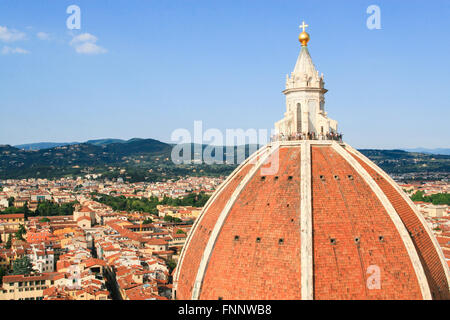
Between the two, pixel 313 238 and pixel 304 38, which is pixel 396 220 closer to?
pixel 313 238

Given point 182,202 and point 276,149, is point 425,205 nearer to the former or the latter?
point 182,202

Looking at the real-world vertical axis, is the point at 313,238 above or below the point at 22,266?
above

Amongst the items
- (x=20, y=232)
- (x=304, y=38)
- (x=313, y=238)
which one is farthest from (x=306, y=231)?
(x=20, y=232)

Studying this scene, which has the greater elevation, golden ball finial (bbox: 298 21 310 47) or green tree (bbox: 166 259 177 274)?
golden ball finial (bbox: 298 21 310 47)

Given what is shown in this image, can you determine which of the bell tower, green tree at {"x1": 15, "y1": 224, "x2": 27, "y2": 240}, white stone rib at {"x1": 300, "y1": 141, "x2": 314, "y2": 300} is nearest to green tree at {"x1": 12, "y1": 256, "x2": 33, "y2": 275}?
green tree at {"x1": 15, "y1": 224, "x2": 27, "y2": 240}

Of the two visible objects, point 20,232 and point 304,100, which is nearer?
point 304,100

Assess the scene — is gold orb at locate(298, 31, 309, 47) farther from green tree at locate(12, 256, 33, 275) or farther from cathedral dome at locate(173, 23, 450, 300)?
green tree at locate(12, 256, 33, 275)
